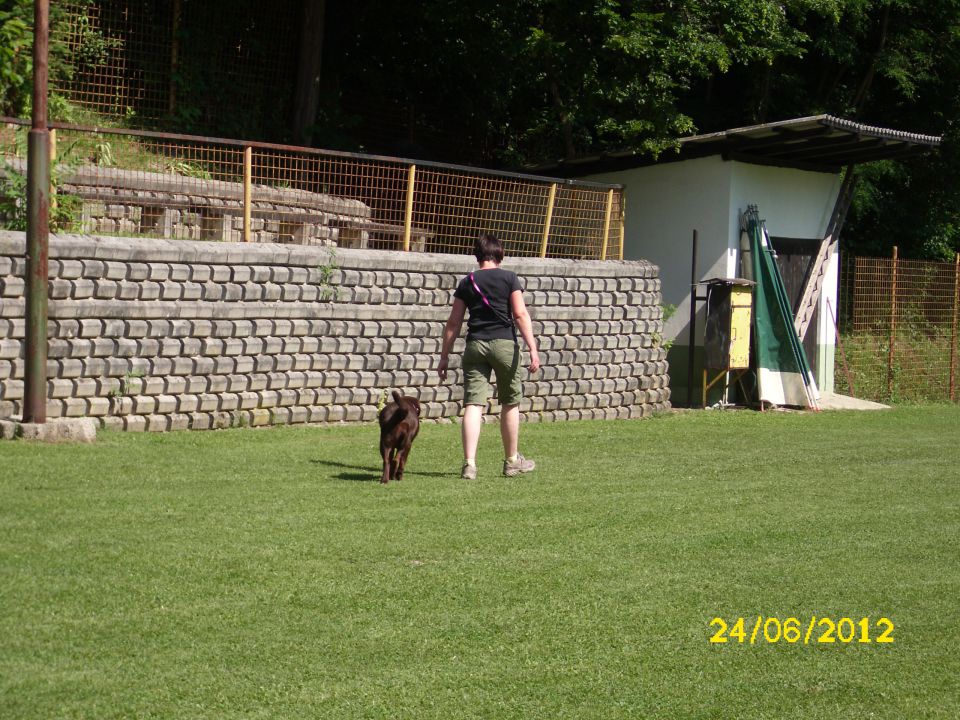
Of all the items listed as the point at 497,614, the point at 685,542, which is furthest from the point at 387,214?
the point at 497,614

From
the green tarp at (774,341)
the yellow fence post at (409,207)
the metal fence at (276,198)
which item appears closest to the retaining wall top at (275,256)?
the yellow fence post at (409,207)

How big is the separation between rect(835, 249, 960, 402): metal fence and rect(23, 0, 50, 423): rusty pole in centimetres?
1345

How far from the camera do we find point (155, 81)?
20.0m

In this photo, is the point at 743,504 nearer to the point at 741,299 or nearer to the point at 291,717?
the point at 291,717

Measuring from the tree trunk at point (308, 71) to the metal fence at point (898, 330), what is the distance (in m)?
9.67

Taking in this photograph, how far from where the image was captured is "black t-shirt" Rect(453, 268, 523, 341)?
9031 mm

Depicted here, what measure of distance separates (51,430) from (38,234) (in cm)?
160

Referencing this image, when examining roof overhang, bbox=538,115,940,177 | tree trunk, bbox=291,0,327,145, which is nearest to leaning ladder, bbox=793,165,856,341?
roof overhang, bbox=538,115,940,177

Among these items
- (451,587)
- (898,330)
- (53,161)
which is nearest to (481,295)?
(451,587)

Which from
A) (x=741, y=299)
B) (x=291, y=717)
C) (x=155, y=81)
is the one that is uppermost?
(x=155, y=81)

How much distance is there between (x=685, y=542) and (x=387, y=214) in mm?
7400

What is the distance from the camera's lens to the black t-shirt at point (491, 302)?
9031 millimetres

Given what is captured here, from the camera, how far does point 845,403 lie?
18047 millimetres

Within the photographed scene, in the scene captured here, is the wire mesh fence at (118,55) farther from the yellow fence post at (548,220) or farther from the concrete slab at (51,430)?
the concrete slab at (51,430)
